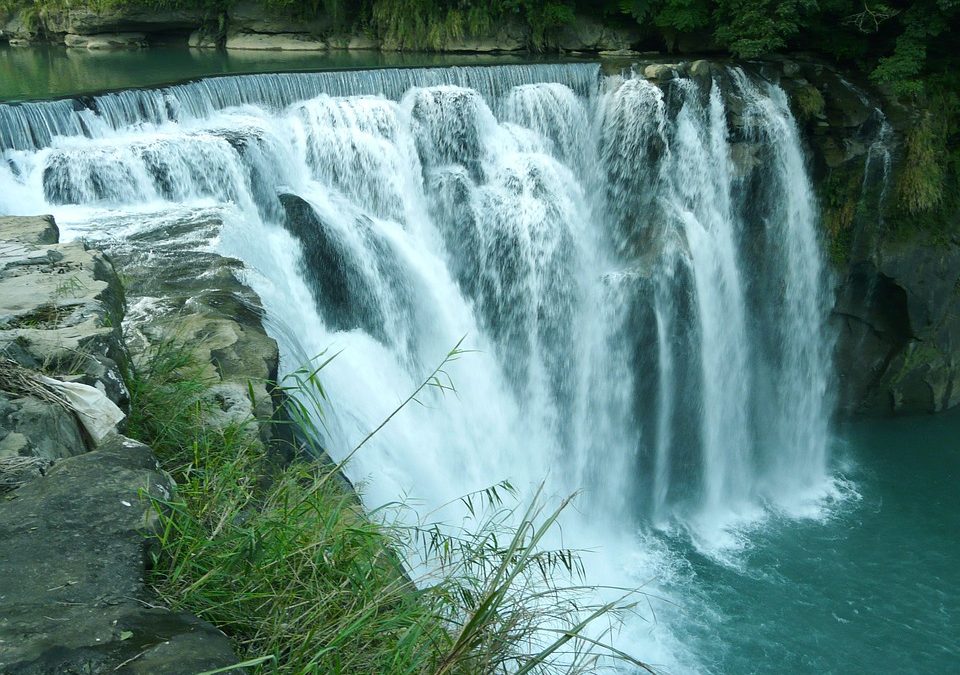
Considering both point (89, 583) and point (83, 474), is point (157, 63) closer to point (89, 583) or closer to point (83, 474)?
point (83, 474)

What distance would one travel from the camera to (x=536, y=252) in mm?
9289

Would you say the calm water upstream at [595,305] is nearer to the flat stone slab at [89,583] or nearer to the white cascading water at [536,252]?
the white cascading water at [536,252]

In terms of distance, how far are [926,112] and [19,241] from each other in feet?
34.3

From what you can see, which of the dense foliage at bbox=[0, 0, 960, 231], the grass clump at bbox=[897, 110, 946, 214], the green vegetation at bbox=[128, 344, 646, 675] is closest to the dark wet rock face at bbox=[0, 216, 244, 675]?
the green vegetation at bbox=[128, 344, 646, 675]

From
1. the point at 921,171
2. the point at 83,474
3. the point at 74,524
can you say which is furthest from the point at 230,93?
the point at 921,171

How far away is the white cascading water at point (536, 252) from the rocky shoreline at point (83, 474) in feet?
6.30

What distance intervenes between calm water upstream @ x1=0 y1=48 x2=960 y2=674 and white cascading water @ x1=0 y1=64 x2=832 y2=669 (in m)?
0.03

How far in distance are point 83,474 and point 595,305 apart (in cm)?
733

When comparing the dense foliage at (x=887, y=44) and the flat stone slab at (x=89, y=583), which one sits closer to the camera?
the flat stone slab at (x=89, y=583)

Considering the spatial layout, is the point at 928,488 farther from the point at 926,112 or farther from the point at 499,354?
the point at 499,354

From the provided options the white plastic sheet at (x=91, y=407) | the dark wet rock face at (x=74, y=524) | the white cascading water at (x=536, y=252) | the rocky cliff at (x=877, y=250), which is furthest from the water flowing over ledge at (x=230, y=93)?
the white plastic sheet at (x=91, y=407)

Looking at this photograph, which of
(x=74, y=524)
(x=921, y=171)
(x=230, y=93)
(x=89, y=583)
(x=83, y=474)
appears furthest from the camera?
(x=921, y=171)

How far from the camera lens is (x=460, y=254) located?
9.19 meters

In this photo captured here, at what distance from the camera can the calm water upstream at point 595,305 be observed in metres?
7.54
